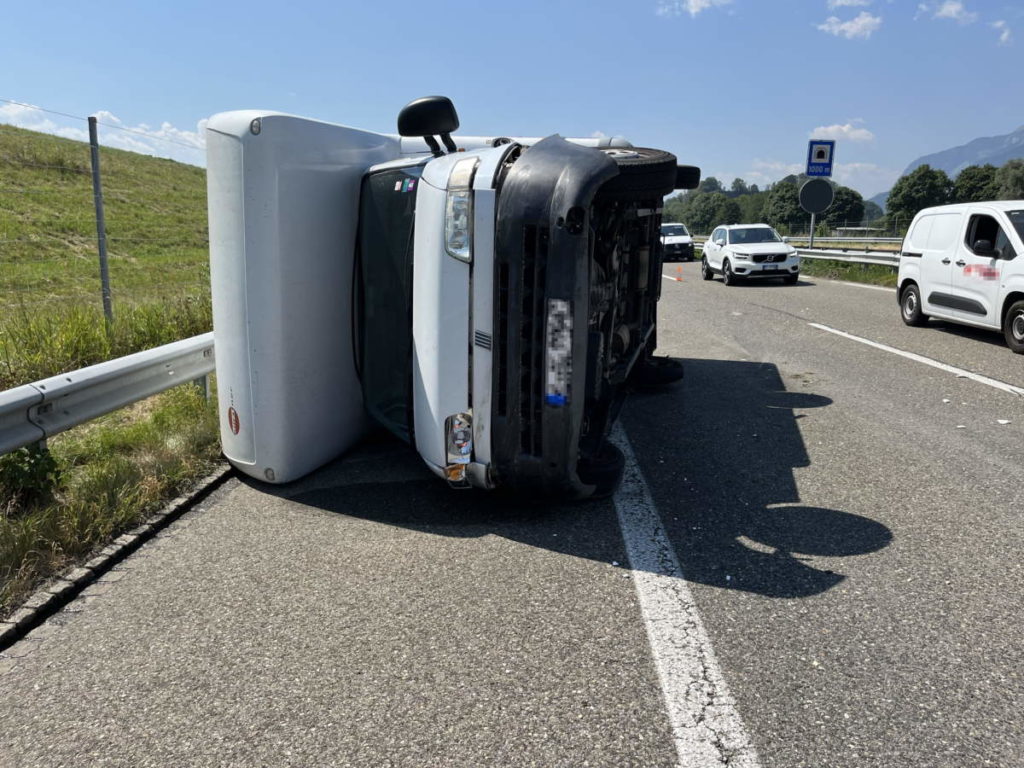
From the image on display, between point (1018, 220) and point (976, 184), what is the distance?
8246 centimetres

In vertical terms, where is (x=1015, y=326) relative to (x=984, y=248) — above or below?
below

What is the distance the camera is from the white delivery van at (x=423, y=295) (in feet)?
11.9

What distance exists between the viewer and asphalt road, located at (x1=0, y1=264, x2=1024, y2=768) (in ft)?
7.43

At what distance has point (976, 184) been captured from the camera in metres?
77.5

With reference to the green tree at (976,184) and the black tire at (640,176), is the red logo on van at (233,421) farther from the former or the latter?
the green tree at (976,184)

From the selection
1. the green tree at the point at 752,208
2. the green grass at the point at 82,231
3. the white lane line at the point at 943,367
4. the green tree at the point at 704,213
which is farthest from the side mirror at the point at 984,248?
the green tree at the point at 704,213

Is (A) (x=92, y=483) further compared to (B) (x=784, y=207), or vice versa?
(B) (x=784, y=207)

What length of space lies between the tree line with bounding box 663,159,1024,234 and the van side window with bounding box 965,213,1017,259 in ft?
139

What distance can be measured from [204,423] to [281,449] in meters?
1.18

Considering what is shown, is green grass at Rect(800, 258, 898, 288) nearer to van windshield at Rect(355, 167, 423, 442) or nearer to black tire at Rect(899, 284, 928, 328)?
black tire at Rect(899, 284, 928, 328)

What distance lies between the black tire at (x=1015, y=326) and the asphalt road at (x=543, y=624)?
176 inches

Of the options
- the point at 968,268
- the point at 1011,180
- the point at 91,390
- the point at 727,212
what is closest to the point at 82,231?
the point at 91,390

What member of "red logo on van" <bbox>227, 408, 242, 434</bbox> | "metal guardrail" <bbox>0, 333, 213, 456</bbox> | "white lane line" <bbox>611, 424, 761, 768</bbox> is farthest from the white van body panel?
"white lane line" <bbox>611, 424, 761, 768</bbox>

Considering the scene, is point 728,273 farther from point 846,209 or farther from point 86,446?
point 846,209
